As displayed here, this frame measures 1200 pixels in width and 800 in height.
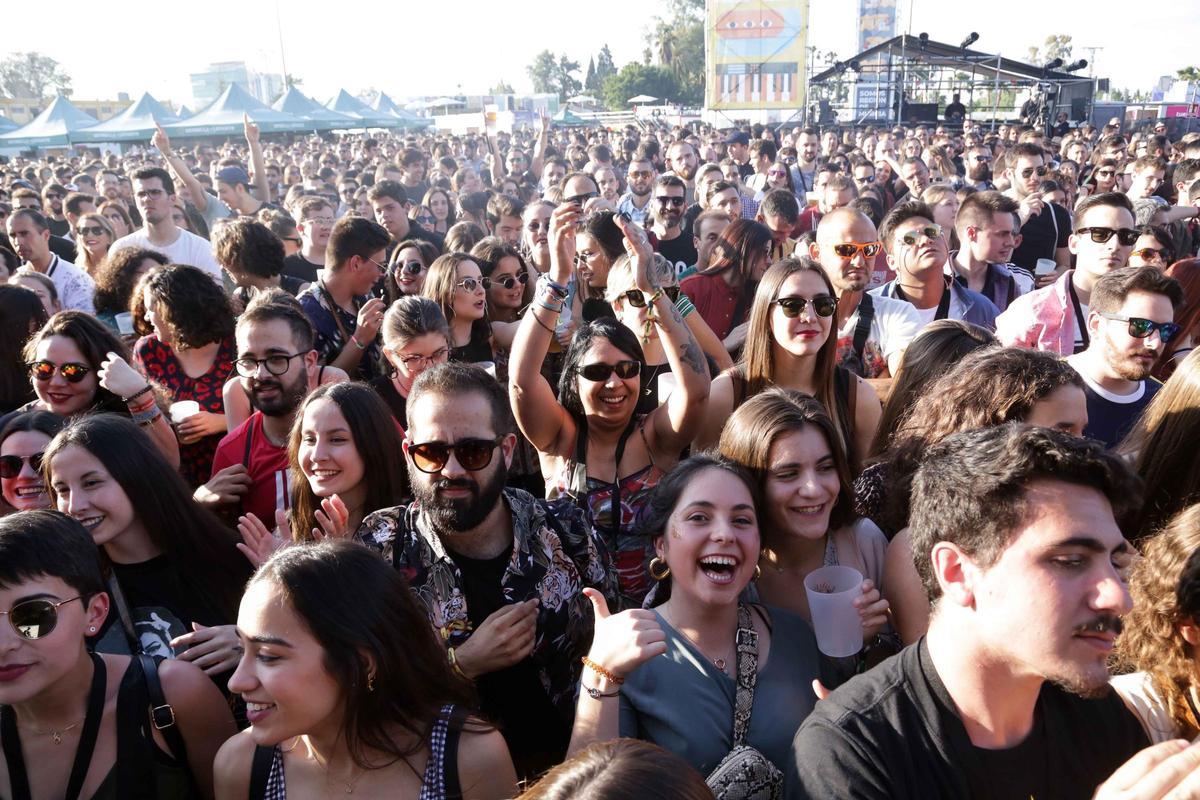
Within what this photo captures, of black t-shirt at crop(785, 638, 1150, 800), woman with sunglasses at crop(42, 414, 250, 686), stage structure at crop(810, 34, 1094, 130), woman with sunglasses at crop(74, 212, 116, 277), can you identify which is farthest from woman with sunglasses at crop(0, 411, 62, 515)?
stage structure at crop(810, 34, 1094, 130)

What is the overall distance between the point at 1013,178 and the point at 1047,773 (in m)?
8.40

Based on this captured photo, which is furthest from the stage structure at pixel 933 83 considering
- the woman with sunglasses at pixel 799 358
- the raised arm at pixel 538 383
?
the raised arm at pixel 538 383

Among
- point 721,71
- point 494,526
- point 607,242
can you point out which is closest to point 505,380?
point 607,242

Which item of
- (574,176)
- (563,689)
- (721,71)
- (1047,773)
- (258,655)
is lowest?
(563,689)

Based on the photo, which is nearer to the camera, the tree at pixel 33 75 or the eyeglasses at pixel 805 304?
the eyeglasses at pixel 805 304

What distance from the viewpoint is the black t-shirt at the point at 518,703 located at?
269 centimetres

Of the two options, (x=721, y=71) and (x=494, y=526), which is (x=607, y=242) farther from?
(x=721, y=71)

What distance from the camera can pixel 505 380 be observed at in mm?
4781

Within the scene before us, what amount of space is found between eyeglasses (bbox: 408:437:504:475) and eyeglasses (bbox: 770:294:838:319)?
157 centimetres

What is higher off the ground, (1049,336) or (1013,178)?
(1013,178)

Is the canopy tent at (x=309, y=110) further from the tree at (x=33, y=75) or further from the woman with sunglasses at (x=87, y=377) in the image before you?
the tree at (x=33, y=75)

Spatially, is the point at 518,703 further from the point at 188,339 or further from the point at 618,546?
the point at 188,339

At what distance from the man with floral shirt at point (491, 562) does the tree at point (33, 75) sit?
4266 inches

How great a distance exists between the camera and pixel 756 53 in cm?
3269
